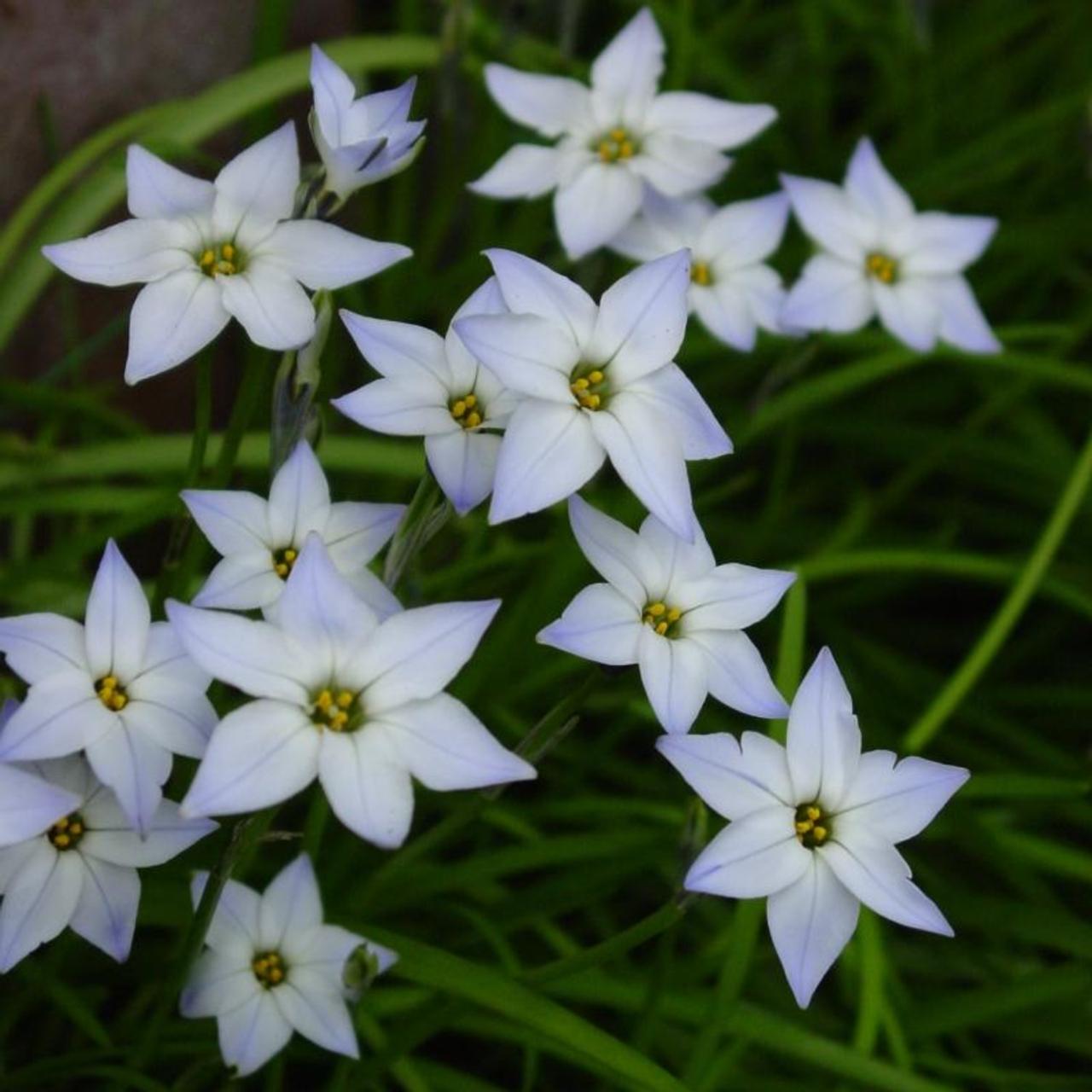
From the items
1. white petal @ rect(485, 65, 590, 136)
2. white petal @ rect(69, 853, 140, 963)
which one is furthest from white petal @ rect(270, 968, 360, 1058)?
white petal @ rect(485, 65, 590, 136)

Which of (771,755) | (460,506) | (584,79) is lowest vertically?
(771,755)

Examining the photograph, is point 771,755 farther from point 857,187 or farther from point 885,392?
point 885,392

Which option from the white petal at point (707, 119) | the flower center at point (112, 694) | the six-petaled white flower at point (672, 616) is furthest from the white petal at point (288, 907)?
the white petal at point (707, 119)

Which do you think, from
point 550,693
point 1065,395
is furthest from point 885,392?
point 550,693

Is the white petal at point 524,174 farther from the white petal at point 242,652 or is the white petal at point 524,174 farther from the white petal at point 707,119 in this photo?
the white petal at point 242,652

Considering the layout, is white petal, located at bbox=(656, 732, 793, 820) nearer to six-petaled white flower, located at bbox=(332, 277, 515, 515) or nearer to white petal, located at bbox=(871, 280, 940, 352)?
six-petaled white flower, located at bbox=(332, 277, 515, 515)
